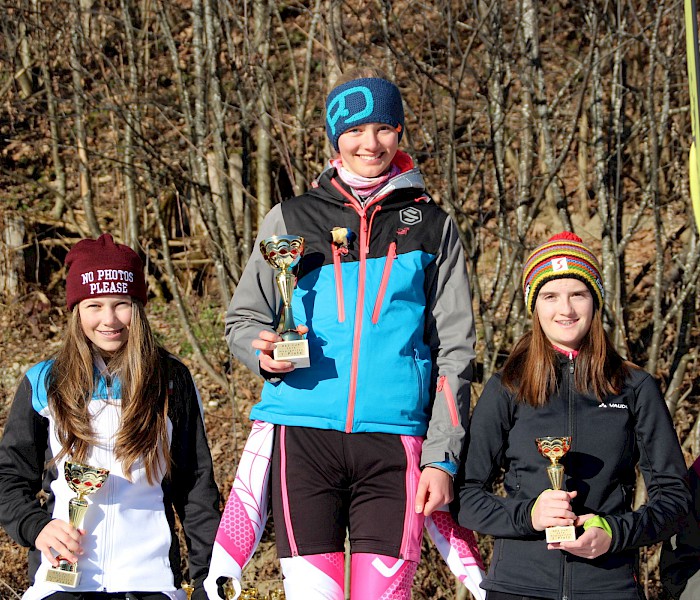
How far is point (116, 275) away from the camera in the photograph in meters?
3.75

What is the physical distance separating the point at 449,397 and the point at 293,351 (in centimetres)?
60

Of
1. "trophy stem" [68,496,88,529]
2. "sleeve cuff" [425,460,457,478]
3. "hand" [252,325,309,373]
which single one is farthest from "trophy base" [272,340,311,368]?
"trophy stem" [68,496,88,529]

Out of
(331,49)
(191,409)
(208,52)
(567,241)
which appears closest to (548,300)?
(567,241)

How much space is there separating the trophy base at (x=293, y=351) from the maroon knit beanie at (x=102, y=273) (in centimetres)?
72

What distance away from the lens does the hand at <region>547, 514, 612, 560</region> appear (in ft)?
10.6

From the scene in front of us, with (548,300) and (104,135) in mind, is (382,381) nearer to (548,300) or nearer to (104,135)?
(548,300)

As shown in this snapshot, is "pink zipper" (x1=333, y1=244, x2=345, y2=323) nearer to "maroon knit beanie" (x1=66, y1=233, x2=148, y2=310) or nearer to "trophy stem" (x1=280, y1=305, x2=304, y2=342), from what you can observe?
"trophy stem" (x1=280, y1=305, x2=304, y2=342)

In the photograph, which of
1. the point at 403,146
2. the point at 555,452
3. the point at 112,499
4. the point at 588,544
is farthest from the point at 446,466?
the point at 403,146

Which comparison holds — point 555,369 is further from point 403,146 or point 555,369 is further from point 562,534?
point 403,146

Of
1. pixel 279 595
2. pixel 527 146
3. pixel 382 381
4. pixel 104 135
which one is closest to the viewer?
pixel 382 381

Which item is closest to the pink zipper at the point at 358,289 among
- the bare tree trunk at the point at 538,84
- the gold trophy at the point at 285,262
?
the gold trophy at the point at 285,262

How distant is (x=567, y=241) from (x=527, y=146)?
2.47 m

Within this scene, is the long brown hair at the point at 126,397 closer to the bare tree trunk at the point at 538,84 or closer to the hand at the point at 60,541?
the hand at the point at 60,541

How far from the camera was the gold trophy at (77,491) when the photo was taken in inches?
130
